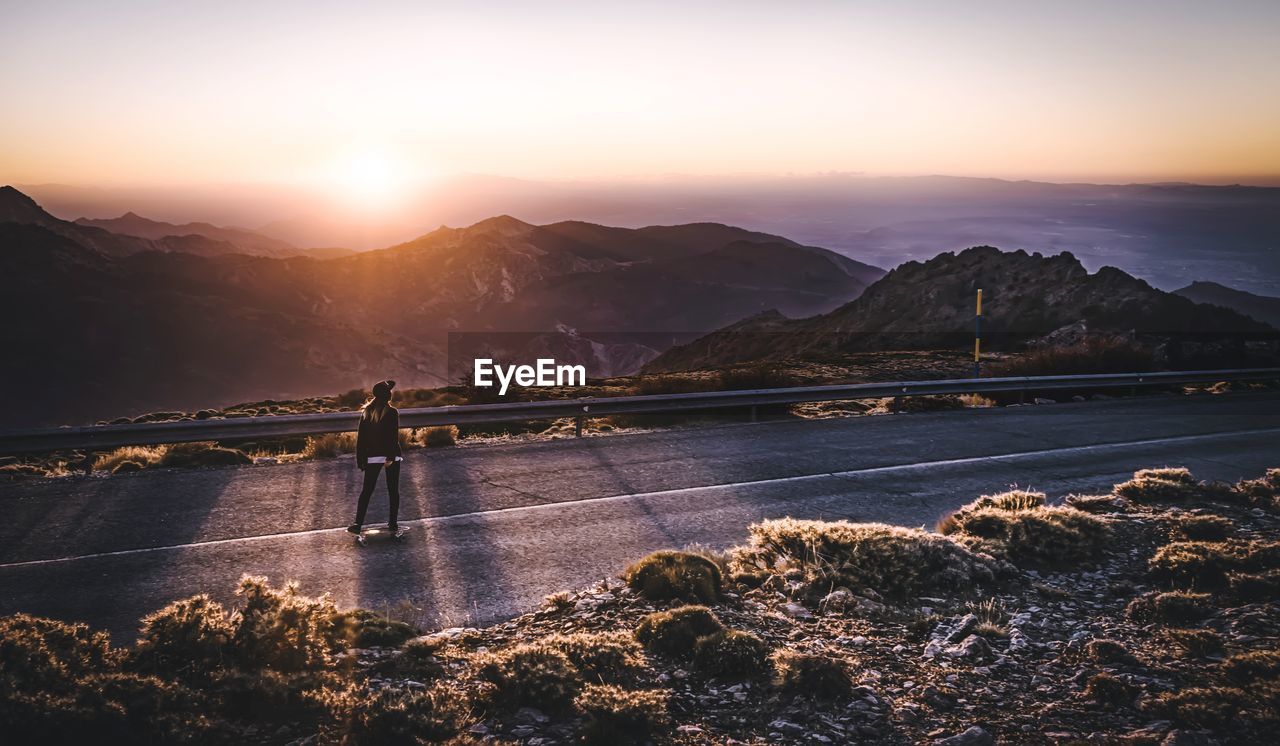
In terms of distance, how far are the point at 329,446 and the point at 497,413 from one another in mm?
2726

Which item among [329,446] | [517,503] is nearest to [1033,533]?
[517,503]

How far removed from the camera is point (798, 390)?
16.6 m

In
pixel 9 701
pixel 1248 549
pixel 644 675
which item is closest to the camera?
pixel 9 701

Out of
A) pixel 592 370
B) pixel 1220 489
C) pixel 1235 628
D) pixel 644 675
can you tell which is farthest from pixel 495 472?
pixel 592 370

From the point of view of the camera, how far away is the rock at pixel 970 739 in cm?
482

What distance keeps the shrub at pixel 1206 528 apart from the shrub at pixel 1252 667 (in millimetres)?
3262

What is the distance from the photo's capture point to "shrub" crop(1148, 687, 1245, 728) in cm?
498

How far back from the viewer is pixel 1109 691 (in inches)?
212

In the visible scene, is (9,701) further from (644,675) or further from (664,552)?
(664,552)

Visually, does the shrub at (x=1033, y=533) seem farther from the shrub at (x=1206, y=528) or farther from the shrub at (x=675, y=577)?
the shrub at (x=675, y=577)

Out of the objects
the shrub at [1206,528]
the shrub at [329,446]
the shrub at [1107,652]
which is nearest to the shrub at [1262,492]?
the shrub at [1206,528]

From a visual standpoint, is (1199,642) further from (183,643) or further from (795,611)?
(183,643)

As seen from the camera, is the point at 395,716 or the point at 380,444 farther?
the point at 380,444

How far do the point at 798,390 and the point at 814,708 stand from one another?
11.7m
